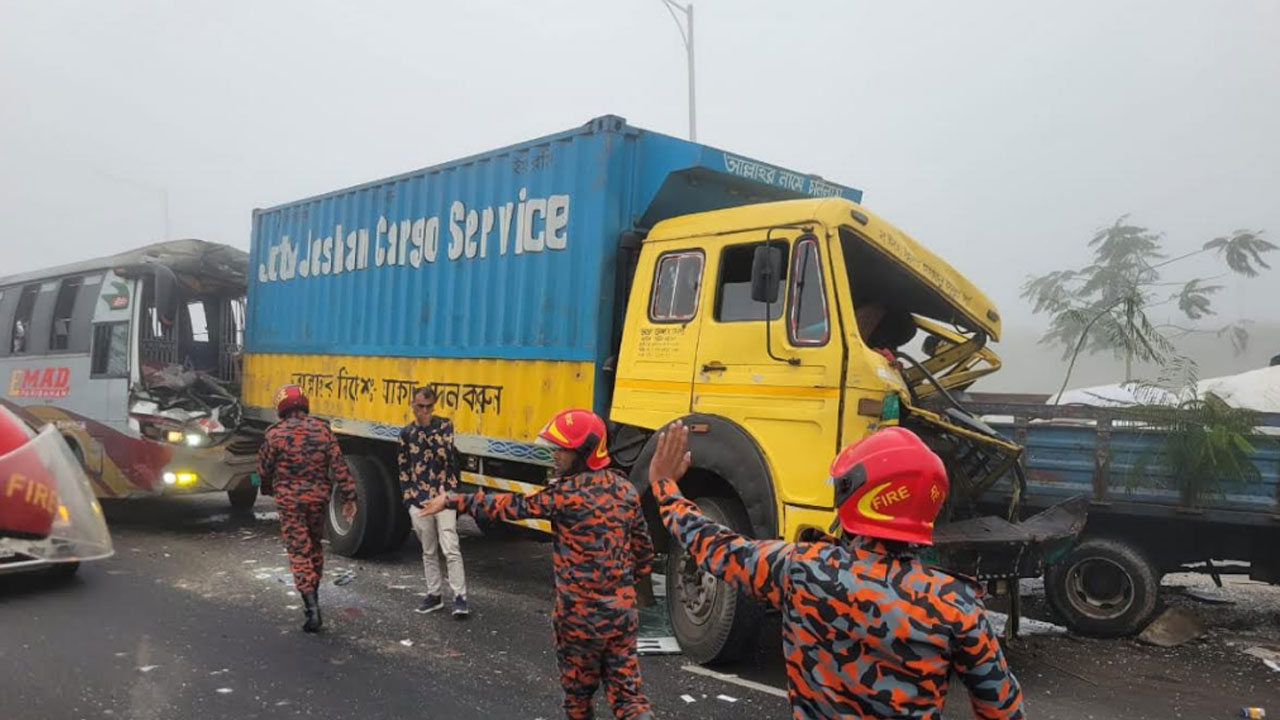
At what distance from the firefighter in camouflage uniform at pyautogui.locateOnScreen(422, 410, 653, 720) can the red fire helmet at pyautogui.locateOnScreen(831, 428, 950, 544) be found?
4.97 feet

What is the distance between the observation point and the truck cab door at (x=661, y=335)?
16.5 feet

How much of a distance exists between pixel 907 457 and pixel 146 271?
8.77 metres

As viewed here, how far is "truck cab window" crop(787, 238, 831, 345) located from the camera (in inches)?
175

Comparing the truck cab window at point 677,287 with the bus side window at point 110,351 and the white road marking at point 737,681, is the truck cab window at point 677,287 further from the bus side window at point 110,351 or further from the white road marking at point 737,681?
the bus side window at point 110,351

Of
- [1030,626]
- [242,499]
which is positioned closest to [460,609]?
[1030,626]

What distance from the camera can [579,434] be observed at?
3.07m

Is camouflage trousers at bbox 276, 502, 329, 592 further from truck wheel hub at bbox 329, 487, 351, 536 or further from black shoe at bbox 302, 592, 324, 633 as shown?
truck wheel hub at bbox 329, 487, 351, 536

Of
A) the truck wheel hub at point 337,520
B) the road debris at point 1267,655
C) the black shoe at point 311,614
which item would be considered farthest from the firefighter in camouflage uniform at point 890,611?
the truck wheel hub at point 337,520

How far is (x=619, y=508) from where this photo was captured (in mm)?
3146

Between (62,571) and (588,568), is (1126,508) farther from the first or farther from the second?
(62,571)

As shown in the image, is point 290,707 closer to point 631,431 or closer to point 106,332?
point 631,431

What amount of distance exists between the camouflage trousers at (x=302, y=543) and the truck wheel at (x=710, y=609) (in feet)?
7.45

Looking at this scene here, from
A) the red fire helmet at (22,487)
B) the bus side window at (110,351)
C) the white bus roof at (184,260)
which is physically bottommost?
the red fire helmet at (22,487)

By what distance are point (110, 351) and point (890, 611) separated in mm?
9095
